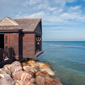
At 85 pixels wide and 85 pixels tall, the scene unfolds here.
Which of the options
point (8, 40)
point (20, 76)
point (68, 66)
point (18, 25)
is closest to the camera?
point (20, 76)

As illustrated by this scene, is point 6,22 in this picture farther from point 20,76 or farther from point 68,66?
point 68,66

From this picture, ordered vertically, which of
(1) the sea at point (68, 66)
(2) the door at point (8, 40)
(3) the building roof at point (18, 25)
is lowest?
(1) the sea at point (68, 66)

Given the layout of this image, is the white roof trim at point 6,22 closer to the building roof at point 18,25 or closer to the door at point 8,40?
the building roof at point 18,25

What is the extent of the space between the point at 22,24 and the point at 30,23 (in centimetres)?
109

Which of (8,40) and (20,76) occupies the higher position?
(8,40)

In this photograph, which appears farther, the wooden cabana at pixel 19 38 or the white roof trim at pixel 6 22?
the white roof trim at pixel 6 22

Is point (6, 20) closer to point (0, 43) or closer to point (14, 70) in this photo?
point (0, 43)

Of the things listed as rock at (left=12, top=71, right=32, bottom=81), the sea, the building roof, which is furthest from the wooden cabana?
the sea

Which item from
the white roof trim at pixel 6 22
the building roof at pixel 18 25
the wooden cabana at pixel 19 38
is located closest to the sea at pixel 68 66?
the wooden cabana at pixel 19 38

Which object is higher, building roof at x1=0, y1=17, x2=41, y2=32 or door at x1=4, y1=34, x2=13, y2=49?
building roof at x1=0, y1=17, x2=41, y2=32

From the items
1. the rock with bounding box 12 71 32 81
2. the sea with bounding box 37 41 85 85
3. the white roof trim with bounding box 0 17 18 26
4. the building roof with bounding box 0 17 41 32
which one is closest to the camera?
the rock with bounding box 12 71 32 81

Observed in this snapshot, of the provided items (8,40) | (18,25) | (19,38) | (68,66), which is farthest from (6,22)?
(68,66)

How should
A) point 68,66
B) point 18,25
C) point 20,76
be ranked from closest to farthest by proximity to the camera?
point 20,76, point 18,25, point 68,66

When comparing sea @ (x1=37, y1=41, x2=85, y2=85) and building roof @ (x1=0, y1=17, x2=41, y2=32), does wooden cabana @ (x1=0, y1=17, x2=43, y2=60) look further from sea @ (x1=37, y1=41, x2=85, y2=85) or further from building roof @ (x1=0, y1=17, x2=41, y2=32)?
sea @ (x1=37, y1=41, x2=85, y2=85)
